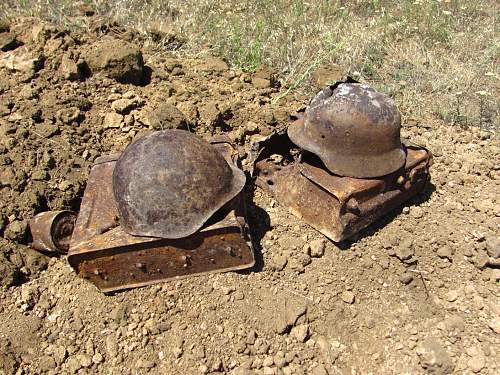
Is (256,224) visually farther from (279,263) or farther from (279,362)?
(279,362)

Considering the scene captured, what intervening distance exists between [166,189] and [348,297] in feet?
5.04

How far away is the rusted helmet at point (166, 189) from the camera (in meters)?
3.08

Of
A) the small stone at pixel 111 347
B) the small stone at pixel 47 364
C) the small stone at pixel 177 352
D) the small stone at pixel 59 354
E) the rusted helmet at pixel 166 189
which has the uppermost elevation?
the rusted helmet at pixel 166 189

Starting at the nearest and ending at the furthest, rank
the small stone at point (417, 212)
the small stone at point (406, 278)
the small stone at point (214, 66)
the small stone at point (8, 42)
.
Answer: the small stone at point (406, 278), the small stone at point (417, 212), the small stone at point (8, 42), the small stone at point (214, 66)

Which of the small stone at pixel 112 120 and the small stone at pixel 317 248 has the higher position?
the small stone at pixel 112 120

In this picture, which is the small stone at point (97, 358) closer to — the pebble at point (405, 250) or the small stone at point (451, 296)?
the pebble at point (405, 250)

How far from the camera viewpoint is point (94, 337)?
10.8 ft

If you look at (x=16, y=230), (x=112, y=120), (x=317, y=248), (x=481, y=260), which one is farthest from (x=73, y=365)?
(x=481, y=260)

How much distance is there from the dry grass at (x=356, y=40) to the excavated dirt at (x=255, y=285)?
3.11ft

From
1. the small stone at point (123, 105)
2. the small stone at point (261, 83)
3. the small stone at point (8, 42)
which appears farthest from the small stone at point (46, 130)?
the small stone at point (261, 83)

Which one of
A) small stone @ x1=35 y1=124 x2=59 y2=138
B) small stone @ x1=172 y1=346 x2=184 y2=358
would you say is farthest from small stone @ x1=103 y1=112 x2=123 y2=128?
small stone @ x1=172 y1=346 x2=184 y2=358

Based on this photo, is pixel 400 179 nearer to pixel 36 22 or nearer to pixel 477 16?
pixel 36 22

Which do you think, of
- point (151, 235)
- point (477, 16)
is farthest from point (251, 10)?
point (151, 235)

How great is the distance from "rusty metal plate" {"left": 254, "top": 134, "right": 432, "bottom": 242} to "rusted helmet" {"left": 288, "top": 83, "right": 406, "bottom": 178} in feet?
0.35
